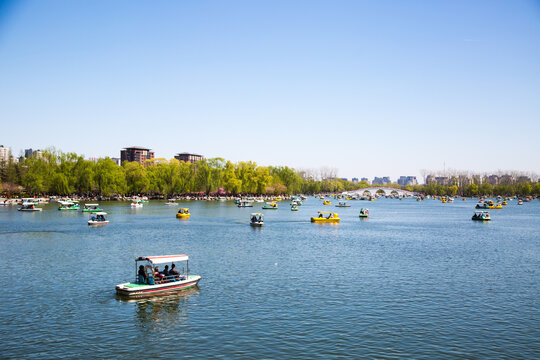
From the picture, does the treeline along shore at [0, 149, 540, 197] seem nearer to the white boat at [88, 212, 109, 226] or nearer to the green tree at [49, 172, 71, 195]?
the green tree at [49, 172, 71, 195]

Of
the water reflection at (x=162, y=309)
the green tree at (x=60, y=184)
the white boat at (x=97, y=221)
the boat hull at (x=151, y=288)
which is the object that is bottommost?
the water reflection at (x=162, y=309)

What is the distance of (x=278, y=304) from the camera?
29.8 metres

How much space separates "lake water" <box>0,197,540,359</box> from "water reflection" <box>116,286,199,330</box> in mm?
126

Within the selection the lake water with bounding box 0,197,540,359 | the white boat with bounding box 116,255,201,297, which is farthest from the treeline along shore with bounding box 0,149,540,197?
the white boat with bounding box 116,255,201,297

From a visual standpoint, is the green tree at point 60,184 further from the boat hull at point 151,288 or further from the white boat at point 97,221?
the boat hull at point 151,288

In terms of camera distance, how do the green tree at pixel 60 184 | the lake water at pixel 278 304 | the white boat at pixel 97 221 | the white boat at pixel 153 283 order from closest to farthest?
the lake water at pixel 278 304 < the white boat at pixel 153 283 < the white boat at pixel 97 221 < the green tree at pixel 60 184

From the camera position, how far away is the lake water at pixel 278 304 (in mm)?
22672

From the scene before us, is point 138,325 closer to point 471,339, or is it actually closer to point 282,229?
point 471,339

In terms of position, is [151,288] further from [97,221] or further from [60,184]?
[60,184]

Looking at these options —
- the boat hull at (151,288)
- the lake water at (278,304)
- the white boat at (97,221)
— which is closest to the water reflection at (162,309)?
the lake water at (278,304)

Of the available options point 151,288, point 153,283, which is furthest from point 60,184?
point 151,288

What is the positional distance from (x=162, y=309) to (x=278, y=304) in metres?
8.05

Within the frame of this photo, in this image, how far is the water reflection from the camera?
86.9ft

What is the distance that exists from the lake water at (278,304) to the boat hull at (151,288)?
720 millimetres
